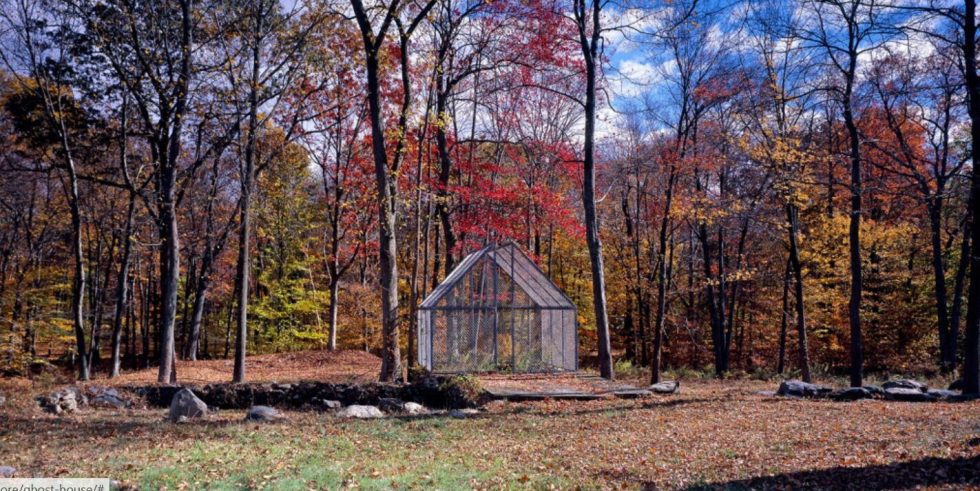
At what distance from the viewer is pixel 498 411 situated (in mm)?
11422

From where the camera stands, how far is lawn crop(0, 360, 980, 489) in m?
6.41

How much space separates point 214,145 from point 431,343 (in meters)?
8.97

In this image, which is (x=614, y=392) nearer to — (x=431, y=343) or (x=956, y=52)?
(x=431, y=343)

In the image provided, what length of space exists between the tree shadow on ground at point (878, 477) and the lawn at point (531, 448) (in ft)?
0.06

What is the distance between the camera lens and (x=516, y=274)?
57.2 feet

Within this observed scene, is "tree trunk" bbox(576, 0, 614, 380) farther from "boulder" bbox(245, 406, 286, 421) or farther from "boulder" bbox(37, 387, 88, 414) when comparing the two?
"boulder" bbox(37, 387, 88, 414)

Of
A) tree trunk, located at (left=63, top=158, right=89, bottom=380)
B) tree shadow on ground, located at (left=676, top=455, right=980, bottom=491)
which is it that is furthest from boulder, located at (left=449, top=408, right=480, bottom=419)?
tree trunk, located at (left=63, top=158, right=89, bottom=380)

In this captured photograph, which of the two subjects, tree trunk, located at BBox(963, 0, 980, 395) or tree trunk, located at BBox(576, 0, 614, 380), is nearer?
tree trunk, located at BBox(963, 0, 980, 395)

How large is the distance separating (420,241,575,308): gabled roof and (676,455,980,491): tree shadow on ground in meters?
10.7

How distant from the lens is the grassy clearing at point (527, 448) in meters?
6.43

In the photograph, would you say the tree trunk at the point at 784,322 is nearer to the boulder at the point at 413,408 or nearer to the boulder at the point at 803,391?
the boulder at the point at 803,391

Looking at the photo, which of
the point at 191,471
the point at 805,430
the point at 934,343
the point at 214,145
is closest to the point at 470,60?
the point at 214,145

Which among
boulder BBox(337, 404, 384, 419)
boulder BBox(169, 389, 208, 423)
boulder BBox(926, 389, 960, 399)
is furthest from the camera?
boulder BBox(926, 389, 960, 399)

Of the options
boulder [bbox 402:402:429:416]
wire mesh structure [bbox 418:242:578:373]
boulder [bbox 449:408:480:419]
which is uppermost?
wire mesh structure [bbox 418:242:578:373]
